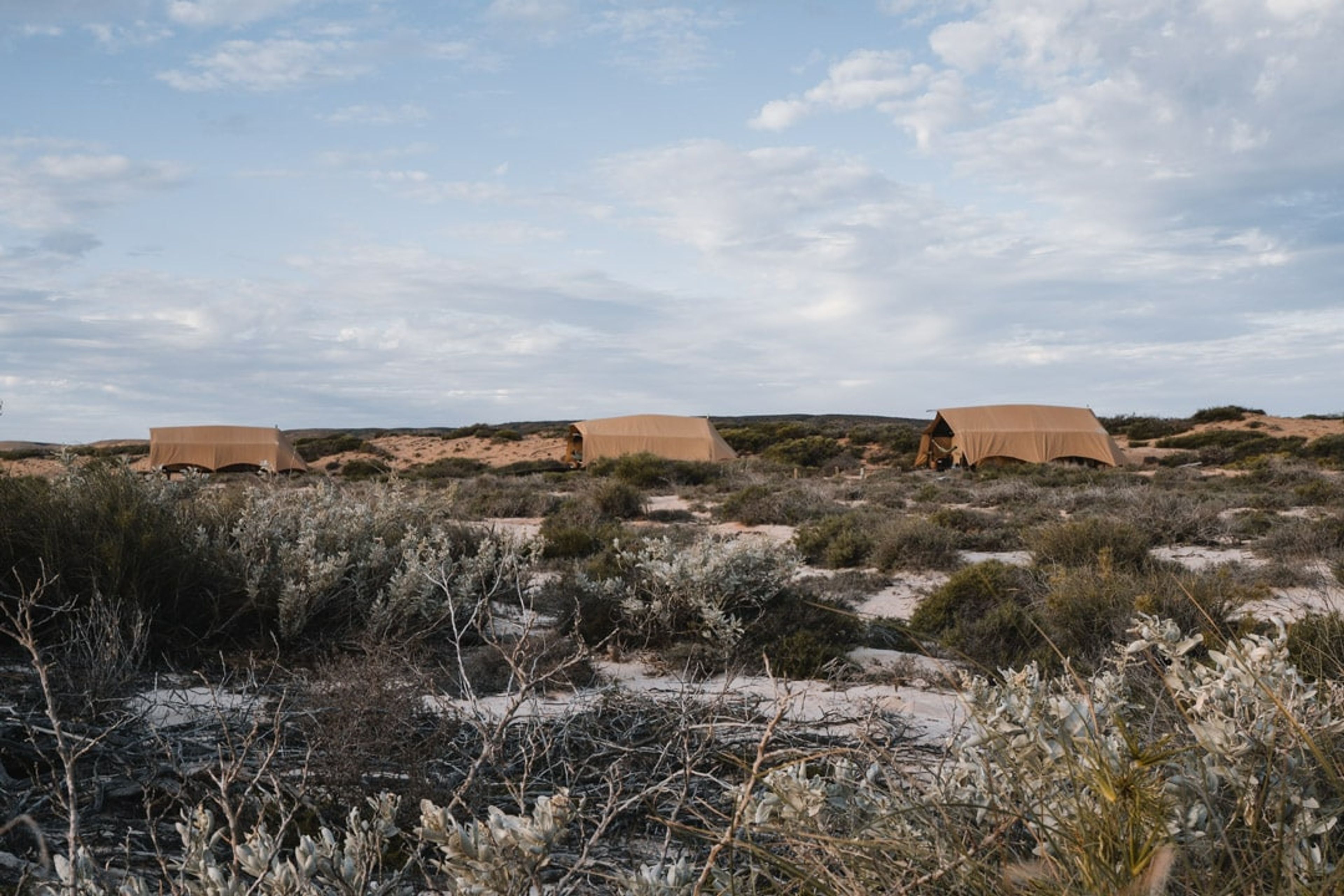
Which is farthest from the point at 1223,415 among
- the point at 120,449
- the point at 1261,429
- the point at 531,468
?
the point at 120,449

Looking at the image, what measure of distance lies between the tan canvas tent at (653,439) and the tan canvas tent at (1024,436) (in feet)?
21.7

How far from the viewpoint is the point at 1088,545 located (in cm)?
885

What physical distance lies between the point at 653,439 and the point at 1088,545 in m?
22.4

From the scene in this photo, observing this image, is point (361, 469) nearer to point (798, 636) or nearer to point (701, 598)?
point (701, 598)

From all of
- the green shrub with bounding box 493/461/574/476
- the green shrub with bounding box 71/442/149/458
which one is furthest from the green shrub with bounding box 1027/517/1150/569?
the green shrub with bounding box 71/442/149/458

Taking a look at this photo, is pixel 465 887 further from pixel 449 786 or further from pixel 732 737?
pixel 732 737

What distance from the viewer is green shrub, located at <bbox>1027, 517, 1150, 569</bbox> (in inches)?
342

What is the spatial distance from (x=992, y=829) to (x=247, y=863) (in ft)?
4.45

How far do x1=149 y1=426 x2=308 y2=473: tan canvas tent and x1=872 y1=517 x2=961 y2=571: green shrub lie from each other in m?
23.9

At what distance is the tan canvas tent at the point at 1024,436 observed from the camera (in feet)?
92.0

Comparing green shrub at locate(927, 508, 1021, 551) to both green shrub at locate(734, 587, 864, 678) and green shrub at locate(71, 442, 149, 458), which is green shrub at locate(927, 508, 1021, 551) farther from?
green shrub at locate(71, 442, 149, 458)

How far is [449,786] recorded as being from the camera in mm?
3094

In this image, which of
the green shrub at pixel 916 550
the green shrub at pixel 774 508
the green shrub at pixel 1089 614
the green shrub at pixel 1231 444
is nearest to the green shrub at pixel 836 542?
the green shrub at pixel 916 550

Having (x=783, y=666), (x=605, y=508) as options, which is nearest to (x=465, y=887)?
(x=783, y=666)
